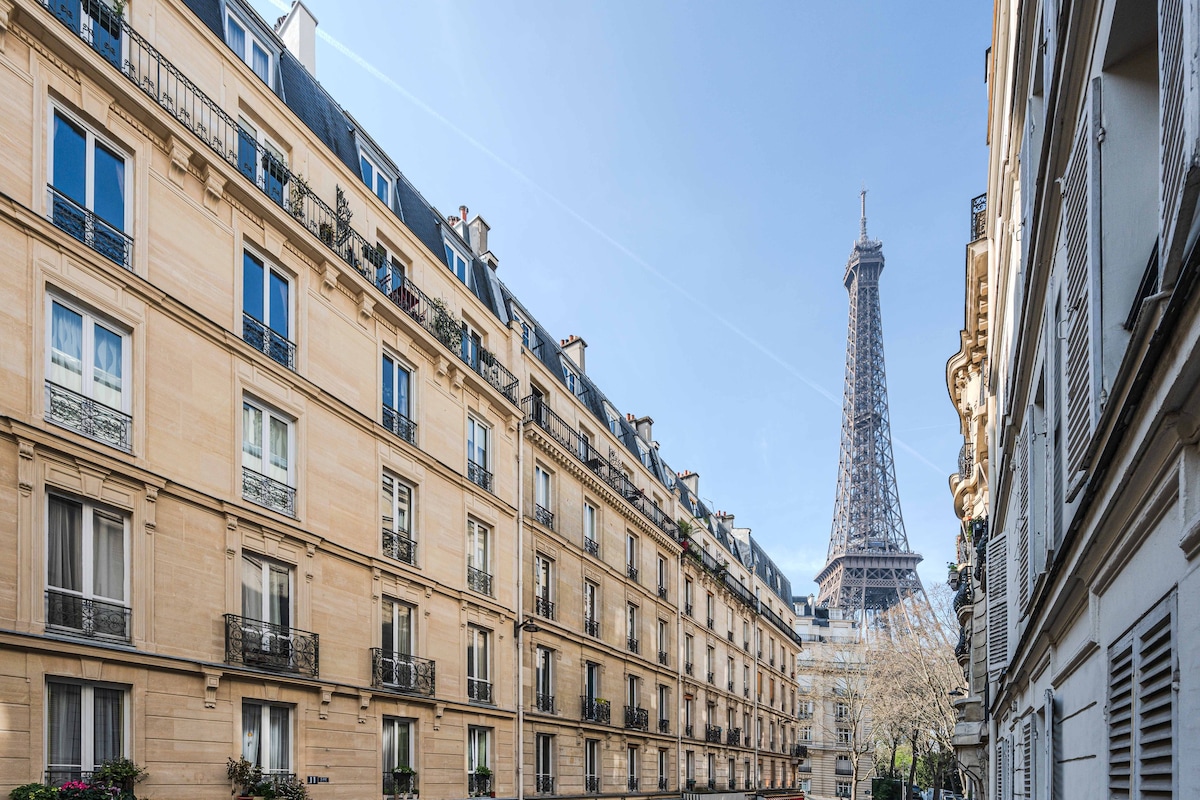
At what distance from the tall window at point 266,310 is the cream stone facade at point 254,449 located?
6 cm

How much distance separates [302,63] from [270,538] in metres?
11.3

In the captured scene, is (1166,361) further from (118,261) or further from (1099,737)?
(118,261)

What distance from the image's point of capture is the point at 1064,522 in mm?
7035

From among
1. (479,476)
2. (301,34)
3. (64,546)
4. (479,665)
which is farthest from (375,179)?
(64,546)

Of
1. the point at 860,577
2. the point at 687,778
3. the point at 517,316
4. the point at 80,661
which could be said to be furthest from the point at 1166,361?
the point at 860,577

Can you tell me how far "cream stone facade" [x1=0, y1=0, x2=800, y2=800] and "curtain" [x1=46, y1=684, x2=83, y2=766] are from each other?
3 cm

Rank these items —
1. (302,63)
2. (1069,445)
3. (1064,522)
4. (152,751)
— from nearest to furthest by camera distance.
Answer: (1069,445) < (1064,522) < (152,751) < (302,63)

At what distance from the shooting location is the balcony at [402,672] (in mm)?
19781

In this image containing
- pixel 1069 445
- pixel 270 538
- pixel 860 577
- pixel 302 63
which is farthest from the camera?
pixel 860 577

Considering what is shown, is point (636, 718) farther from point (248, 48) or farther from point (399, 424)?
point (248, 48)

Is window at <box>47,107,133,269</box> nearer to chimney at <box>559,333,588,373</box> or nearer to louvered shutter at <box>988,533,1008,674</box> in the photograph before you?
louvered shutter at <box>988,533,1008,674</box>

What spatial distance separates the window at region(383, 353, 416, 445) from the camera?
21.8m

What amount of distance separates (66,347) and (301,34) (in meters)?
11.9

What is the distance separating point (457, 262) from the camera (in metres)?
27.0
